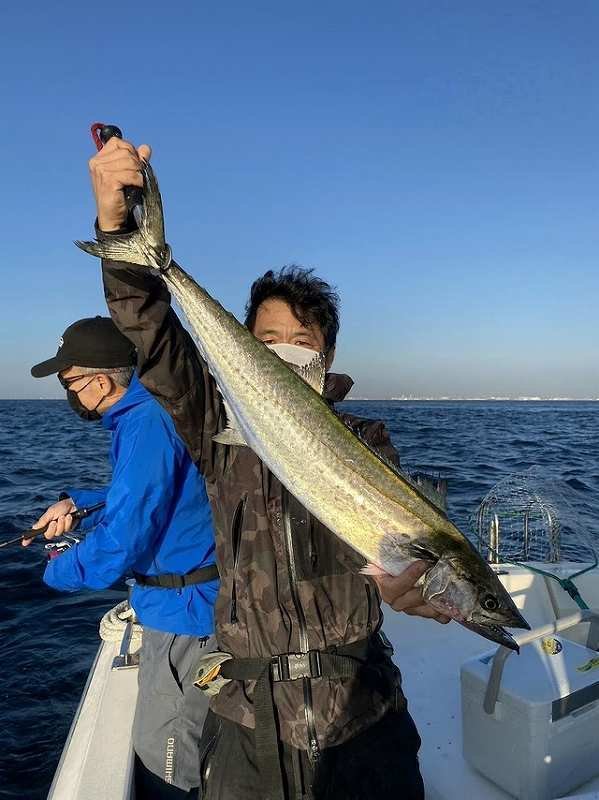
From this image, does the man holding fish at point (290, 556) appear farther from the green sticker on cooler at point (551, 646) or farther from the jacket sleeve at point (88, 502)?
the jacket sleeve at point (88, 502)

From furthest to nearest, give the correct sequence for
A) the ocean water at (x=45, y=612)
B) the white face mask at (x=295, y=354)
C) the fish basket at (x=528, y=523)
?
the fish basket at (x=528, y=523)
the ocean water at (x=45, y=612)
the white face mask at (x=295, y=354)

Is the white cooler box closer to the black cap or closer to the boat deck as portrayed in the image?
the boat deck

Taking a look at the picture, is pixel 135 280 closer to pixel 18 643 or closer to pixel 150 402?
pixel 150 402

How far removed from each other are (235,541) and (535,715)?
82.1 inches

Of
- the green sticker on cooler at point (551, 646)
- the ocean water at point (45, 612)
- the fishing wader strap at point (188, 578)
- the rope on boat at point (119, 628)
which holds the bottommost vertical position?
the ocean water at point (45, 612)

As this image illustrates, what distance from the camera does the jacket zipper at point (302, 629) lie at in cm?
259

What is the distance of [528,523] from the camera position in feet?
26.9

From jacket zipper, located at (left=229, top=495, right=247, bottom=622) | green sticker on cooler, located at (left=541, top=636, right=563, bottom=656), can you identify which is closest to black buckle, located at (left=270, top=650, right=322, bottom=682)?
jacket zipper, located at (left=229, top=495, right=247, bottom=622)

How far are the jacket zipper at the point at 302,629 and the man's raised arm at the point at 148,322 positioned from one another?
58 cm

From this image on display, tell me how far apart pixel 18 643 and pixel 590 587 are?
741 centimetres

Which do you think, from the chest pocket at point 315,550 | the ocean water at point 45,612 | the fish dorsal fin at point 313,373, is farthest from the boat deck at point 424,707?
the ocean water at point 45,612

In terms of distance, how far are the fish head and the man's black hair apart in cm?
171

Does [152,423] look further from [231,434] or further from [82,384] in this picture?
[82,384]

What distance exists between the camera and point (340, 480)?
2502 millimetres
